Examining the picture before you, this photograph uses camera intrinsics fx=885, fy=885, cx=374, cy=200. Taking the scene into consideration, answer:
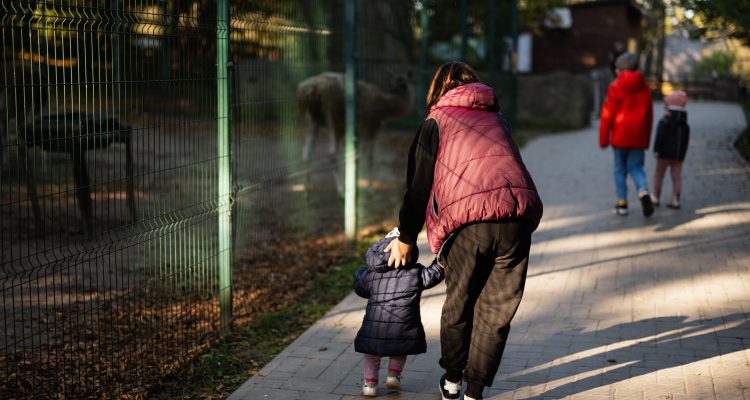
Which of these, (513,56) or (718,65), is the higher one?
(718,65)

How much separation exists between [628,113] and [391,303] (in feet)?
19.1

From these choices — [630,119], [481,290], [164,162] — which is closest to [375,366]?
[481,290]

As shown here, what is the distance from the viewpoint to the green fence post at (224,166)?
5598mm

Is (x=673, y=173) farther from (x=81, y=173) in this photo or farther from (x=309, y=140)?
(x=81, y=173)

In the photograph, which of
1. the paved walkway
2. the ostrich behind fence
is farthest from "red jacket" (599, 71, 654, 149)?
the ostrich behind fence

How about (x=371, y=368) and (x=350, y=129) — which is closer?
(x=371, y=368)

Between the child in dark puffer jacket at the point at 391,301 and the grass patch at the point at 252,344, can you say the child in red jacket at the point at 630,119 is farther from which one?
the child in dark puffer jacket at the point at 391,301

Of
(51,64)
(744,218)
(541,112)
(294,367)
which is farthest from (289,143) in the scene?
(541,112)

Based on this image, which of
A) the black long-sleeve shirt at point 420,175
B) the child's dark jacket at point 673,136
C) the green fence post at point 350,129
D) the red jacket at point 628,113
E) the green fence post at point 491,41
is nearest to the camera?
the black long-sleeve shirt at point 420,175

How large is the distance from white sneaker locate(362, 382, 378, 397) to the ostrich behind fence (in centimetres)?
349

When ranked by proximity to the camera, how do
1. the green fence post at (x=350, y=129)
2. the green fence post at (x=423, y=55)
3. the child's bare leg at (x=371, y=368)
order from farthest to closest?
the green fence post at (x=423, y=55) → the green fence post at (x=350, y=129) → the child's bare leg at (x=371, y=368)

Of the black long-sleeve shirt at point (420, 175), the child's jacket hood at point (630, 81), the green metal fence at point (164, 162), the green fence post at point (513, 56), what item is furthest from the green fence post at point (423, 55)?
the green fence post at point (513, 56)

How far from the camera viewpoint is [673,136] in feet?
32.3

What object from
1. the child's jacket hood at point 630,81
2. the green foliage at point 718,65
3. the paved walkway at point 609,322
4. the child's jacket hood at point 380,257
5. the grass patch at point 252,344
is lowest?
the grass patch at point 252,344
